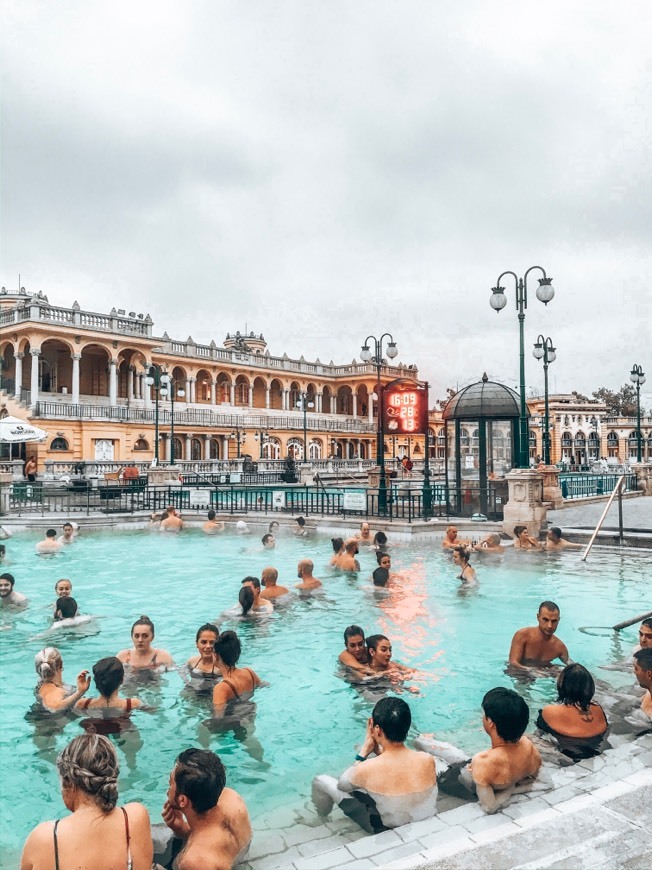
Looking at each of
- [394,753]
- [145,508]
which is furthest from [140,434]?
[394,753]

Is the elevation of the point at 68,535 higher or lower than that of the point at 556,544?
higher

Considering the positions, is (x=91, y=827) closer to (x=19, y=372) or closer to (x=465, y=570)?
(x=465, y=570)

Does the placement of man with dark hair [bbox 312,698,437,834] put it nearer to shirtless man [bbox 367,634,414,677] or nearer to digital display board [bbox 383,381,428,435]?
shirtless man [bbox 367,634,414,677]

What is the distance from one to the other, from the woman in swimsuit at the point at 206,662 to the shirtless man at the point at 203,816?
9.04ft

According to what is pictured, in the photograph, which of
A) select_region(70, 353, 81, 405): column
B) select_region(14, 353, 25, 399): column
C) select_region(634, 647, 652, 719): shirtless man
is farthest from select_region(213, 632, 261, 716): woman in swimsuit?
select_region(70, 353, 81, 405): column

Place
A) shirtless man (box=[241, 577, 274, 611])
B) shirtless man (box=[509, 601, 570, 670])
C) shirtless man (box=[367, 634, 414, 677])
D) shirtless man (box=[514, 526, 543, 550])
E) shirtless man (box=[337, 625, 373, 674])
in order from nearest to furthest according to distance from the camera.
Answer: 1. shirtless man (box=[367, 634, 414, 677])
2. shirtless man (box=[337, 625, 373, 674])
3. shirtless man (box=[509, 601, 570, 670])
4. shirtless man (box=[241, 577, 274, 611])
5. shirtless man (box=[514, 526, 543, 550])

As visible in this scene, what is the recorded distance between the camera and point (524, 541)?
49.3 ft

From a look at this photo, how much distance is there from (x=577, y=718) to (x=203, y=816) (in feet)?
9.56

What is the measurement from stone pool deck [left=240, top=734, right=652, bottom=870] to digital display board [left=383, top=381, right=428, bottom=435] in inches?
626

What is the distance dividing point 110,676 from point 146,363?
4494 centimetres

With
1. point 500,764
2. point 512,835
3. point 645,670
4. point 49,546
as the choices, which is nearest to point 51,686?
point 500,764

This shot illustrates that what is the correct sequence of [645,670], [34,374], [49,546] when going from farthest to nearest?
[34,374] → [49,546] → [645,670]

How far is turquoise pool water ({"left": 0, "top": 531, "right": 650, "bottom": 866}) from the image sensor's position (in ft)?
17.5

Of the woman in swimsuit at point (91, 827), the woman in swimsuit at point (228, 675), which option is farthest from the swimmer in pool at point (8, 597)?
the woman in swimsuit at point (91, 827)
